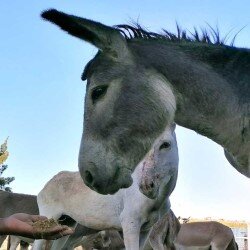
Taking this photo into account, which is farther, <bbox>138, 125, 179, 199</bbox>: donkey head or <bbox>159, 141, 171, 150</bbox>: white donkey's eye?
<bbox>159, 141, 171, 150</bbox>: white donkey's eye

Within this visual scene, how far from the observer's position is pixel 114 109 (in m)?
3.58

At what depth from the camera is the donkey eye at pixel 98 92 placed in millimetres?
3643

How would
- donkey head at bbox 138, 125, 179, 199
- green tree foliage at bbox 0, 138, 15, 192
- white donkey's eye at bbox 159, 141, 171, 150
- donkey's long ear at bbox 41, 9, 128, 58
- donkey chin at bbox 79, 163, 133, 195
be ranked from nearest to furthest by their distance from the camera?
donkey chin at bbox 79, 163, 133, 195 < donkey's long ear at bbox 41, 9, 128, 58 < donkey head at bbox 138, 125, 179, 199 < white donkey's eye at bbox 159, 141, 171, 150 < green tree foliage at bbox 0, 138, 15, 192

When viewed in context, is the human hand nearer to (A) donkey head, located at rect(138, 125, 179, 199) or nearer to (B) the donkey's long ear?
(B) the donkey's long ear

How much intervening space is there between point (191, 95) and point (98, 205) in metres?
5.45

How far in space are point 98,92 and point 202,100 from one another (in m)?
0.73

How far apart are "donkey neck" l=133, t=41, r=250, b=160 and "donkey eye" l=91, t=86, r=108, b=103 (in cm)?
35

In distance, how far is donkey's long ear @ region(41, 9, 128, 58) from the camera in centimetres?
363

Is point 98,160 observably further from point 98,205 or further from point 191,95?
point 98,205

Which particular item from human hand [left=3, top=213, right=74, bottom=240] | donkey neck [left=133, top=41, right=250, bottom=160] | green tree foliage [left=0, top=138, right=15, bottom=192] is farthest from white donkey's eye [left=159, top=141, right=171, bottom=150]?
green tree foliage [left=0, top=138, right=15, bottom=192]

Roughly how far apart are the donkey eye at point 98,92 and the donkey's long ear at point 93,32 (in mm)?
262

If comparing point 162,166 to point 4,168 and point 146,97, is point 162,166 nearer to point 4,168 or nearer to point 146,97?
point 146,97

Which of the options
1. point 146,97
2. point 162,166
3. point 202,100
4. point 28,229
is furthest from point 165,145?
point 146,97

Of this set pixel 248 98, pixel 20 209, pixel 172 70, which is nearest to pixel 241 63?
pixel 248 98
